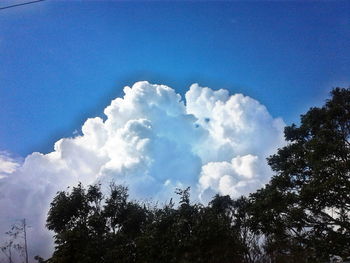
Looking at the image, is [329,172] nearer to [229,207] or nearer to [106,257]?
[106,257]

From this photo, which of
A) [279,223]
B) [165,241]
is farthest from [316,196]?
[165,241]

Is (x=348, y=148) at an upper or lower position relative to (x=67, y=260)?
upper

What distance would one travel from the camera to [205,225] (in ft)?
67.3

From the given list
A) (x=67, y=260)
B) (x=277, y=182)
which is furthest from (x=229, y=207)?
(x=67, y=260)

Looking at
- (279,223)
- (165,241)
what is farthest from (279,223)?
(165,241)

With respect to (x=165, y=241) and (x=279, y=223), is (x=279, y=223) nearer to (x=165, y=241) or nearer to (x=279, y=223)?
(x=279, y=223)

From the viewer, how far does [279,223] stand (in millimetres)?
21359

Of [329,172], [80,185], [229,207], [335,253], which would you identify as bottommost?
[335,253]

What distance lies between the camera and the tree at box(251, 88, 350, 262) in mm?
20047

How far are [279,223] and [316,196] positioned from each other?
8.96 feet

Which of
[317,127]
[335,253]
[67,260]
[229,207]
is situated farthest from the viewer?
[229,207]

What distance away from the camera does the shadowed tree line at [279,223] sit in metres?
20.1

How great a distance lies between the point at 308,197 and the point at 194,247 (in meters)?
6.73

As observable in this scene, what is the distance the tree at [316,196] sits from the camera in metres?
20.0
